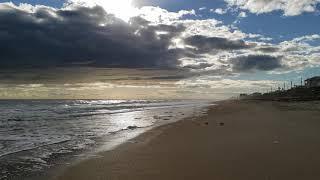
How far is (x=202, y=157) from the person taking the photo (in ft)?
32.6

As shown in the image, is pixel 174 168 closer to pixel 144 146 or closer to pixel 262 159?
pixel 262 159

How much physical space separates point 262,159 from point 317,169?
1.54 metres

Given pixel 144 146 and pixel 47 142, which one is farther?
pixel 47 142

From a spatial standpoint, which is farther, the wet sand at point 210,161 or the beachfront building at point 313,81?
the beachfront building at point 313,81

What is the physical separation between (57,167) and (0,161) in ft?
7.17

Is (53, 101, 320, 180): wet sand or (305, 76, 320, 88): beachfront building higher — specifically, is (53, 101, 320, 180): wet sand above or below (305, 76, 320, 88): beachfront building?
below

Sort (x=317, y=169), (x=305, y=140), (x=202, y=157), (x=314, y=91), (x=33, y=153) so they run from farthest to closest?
(x=314, y=91)
(x=305, y=140)
(x=33, y=153)
(x=202, y=157)
(x=317, y=169)

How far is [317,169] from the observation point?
7910 mm

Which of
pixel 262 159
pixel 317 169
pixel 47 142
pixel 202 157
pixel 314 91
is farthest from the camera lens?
pixel 314 91

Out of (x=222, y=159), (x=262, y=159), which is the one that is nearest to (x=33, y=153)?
(x=222, y=159)

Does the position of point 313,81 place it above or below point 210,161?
above

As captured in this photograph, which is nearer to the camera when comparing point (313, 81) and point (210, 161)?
point (210, 161)

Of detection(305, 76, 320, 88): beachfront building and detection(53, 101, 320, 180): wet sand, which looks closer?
detection(53, 101, 320, 180): wet sand

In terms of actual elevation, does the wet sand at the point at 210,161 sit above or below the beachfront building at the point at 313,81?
below
